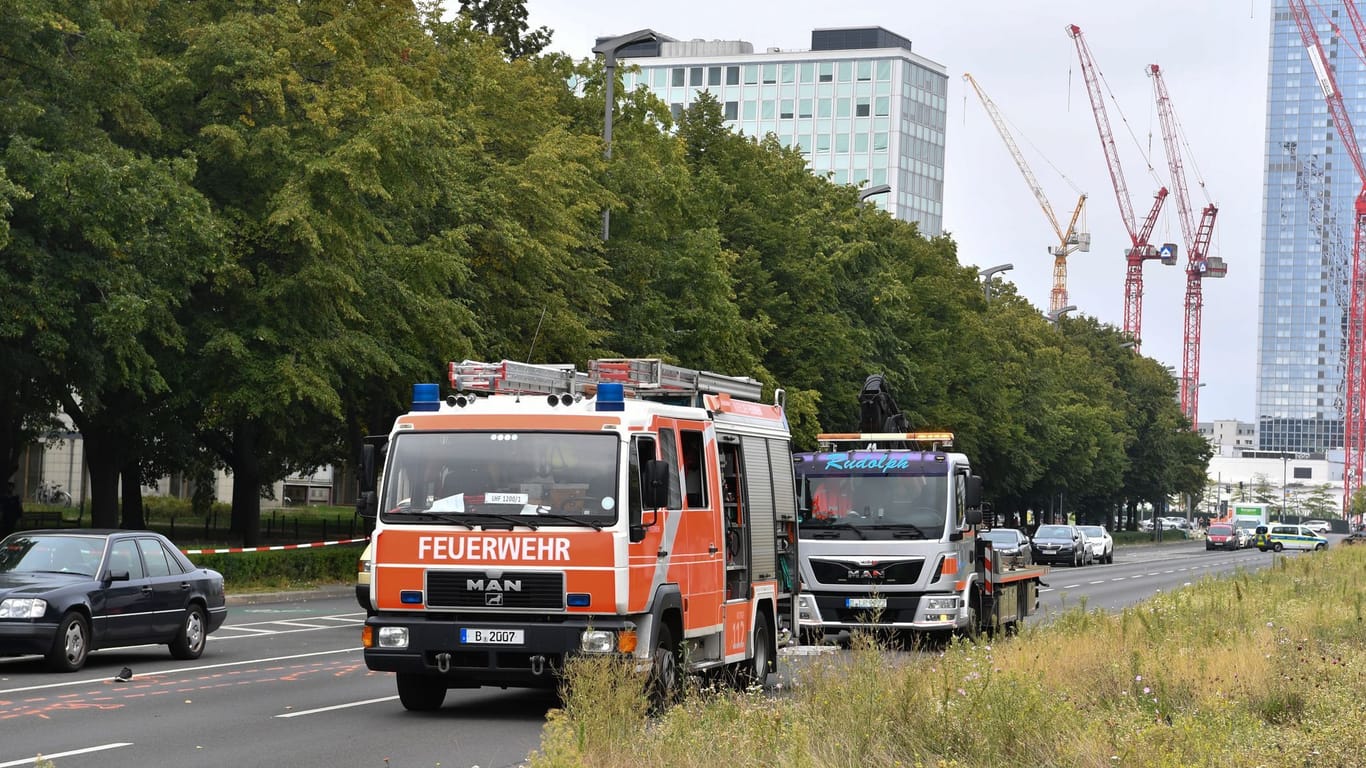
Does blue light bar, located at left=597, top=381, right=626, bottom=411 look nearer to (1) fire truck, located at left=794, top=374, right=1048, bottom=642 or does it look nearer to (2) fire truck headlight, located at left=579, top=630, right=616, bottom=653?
(2) fire truck headlight, located at left=579, top=630, right=616, bottom=653

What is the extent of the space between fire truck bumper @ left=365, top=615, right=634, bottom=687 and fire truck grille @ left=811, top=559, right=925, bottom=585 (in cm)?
921

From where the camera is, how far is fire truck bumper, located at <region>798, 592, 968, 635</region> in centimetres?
2222

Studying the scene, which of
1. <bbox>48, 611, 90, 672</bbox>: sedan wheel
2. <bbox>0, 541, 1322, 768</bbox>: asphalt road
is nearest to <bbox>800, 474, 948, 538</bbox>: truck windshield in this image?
<bbox>0, 541, 1322, 768</bbox>: asphalt road

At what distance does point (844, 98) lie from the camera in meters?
148

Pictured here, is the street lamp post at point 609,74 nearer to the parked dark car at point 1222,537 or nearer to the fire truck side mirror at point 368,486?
the fire truck side mirror at point 368,486

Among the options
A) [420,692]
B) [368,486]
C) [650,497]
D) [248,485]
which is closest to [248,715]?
[420,692]

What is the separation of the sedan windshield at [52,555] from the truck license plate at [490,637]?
20.2 feet

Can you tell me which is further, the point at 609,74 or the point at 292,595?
the point at 609,74

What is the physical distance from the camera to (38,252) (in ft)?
89.8

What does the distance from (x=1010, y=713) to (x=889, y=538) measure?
1231 centimetres

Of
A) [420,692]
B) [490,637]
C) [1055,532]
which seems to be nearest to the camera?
[490,637]

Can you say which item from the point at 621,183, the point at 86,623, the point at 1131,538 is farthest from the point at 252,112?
the point at 1131,538

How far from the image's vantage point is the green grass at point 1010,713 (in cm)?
920

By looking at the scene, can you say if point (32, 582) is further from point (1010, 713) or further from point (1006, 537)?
point (1006, 537)
